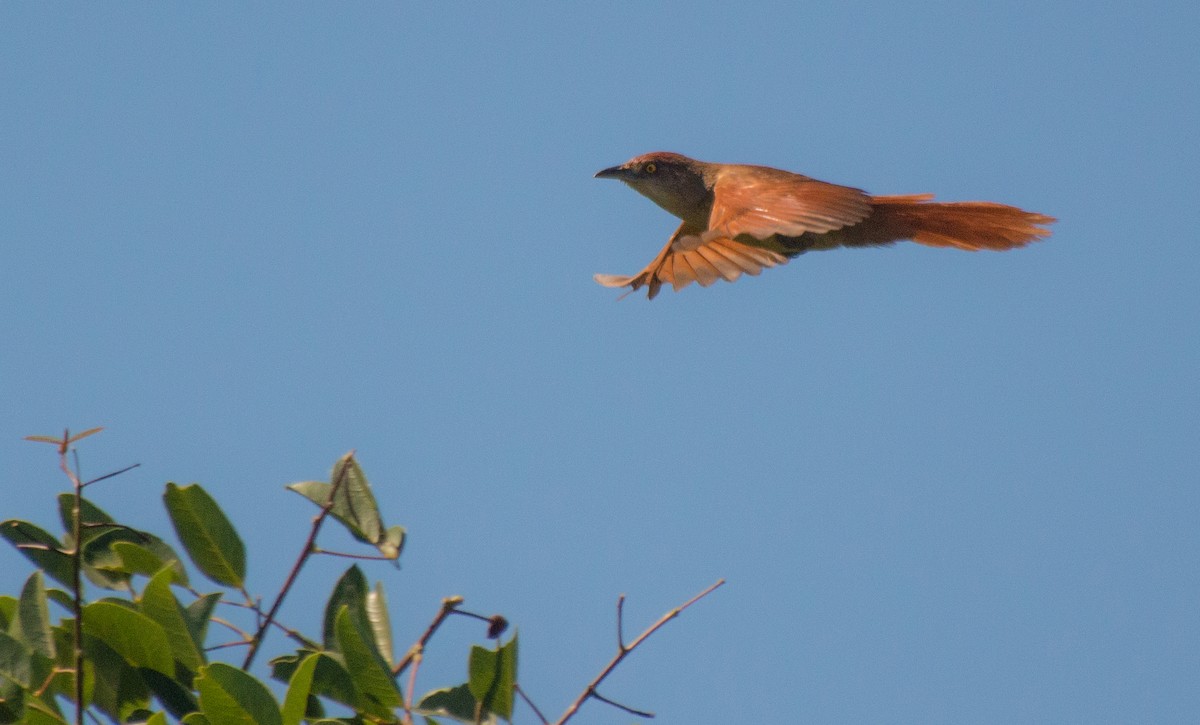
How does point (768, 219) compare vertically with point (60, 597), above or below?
above

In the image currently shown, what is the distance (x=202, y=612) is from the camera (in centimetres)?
251

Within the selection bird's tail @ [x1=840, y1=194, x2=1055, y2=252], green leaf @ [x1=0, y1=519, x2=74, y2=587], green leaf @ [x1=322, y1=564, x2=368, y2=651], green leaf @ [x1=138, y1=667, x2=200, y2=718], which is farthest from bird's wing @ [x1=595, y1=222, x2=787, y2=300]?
green leaf @ [x1=138, y1=667, x2=200, y2=718]

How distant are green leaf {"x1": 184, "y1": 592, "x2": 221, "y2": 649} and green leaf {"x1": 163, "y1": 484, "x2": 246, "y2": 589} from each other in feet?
0.64

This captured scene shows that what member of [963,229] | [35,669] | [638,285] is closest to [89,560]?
→ [35,669]

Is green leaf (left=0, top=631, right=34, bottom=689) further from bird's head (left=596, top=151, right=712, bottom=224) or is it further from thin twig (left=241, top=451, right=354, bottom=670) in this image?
bird's head (left=596, top=151, right=712, bottom=224)

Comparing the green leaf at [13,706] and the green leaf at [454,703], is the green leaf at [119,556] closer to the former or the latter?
the green leaf at [13,706]

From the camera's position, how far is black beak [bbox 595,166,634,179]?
7.26 meters

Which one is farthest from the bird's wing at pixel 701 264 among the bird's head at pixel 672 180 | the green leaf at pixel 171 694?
the green leaf at pixel 171 694

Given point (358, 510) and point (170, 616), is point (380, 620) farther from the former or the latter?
point (170, 616)

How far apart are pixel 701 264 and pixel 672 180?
7.52 feet

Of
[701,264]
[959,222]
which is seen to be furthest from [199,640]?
[959,222]

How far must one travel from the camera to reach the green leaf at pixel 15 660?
2.39 meters

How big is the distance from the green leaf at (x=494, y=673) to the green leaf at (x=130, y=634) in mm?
542

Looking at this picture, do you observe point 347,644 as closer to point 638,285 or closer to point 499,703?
point 499,703
